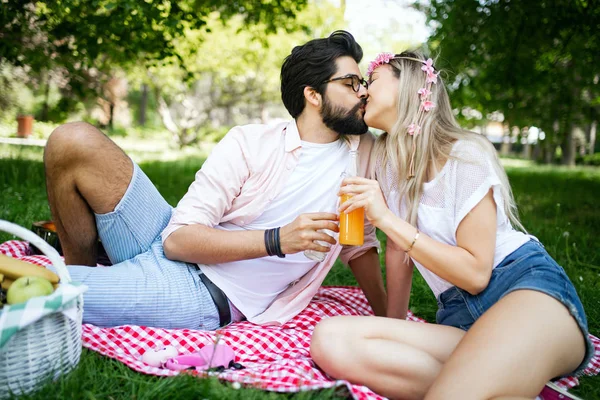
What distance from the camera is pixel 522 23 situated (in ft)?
22.8

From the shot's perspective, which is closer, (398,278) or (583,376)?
(583,376)

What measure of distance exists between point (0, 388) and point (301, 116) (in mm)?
1975

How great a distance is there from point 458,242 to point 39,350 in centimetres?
167

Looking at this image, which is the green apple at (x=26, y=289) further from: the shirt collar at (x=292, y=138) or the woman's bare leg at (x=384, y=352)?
the shirt collar at (x=292, y=138)

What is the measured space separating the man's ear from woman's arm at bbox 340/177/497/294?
0.89m

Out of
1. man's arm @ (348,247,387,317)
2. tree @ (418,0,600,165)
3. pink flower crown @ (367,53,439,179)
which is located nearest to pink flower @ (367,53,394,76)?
pink flower crown @ (367,53,439,179)

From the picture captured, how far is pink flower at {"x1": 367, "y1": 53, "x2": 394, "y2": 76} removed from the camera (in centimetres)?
276

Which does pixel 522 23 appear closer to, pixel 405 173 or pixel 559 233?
pixel 559 233

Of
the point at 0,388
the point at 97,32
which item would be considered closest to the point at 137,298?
the point at 0,388

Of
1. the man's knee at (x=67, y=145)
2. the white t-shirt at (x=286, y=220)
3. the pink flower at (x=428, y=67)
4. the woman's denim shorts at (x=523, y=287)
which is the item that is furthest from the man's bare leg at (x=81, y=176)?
the woman's denim shorts at (x=523, y=287)

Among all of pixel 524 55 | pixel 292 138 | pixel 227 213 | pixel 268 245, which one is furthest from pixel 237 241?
pixel 524 55

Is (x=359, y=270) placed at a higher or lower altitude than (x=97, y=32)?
lower


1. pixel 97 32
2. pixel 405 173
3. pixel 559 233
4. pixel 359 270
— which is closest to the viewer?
pixel 405 173

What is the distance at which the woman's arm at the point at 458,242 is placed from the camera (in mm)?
2250
